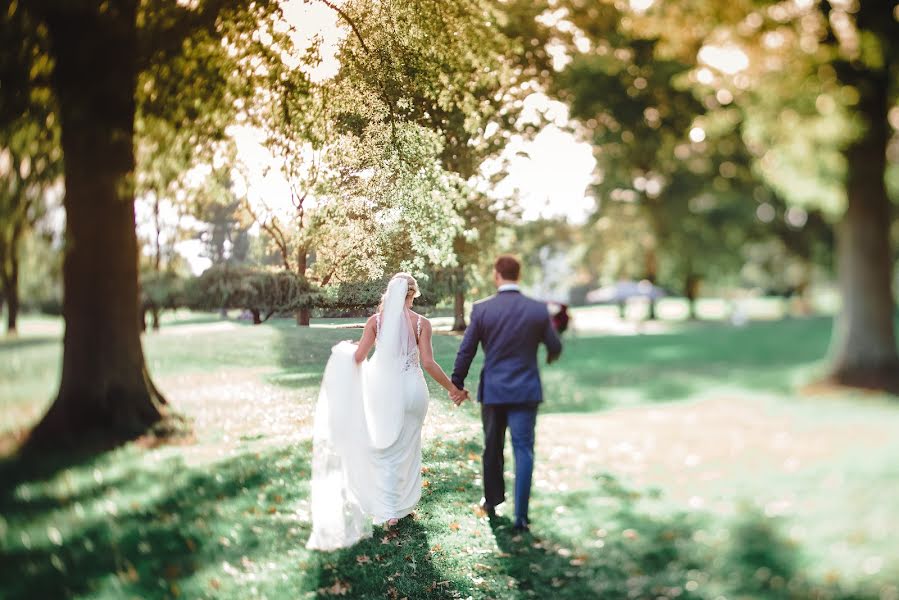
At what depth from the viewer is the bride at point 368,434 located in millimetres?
3297

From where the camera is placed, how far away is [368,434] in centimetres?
338

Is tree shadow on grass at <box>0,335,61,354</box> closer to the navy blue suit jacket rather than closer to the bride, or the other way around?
the bride

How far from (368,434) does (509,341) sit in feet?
4.03

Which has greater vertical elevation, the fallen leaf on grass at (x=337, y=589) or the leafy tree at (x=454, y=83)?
the leafy tree at (x=454, y=83)

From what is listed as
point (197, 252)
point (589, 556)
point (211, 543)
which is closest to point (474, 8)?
point (197, 252)

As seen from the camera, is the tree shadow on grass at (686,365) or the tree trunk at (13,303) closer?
the tree trunk at (13,303)

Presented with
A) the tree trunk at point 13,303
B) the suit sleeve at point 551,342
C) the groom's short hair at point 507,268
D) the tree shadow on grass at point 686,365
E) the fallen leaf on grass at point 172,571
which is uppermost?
the groom's short hair at point 507,268

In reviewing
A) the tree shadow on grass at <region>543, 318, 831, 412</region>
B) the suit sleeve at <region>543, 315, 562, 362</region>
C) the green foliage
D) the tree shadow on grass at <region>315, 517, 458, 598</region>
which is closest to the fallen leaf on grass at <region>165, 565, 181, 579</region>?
the tree shadow on grass at <region>315, 517, 458, 598</region>

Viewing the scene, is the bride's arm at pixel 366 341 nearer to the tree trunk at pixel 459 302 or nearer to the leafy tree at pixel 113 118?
the tree trunk at pixel 459 302

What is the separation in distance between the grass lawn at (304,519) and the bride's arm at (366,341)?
98 millimetres

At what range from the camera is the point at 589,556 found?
5.07 m

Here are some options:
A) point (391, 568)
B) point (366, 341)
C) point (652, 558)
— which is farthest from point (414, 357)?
point (652, 558)

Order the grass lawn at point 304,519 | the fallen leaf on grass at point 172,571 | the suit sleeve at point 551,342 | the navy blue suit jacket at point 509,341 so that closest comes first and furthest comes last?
the grass lawn at point 304,519
the fallen leaf on grass at point 172,571
the navy blue suit jacket at point 509,341
the suit sleeve at point 551,342

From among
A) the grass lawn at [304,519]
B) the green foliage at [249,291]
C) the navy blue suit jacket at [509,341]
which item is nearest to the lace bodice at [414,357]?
the grass lawn at [304,519]
